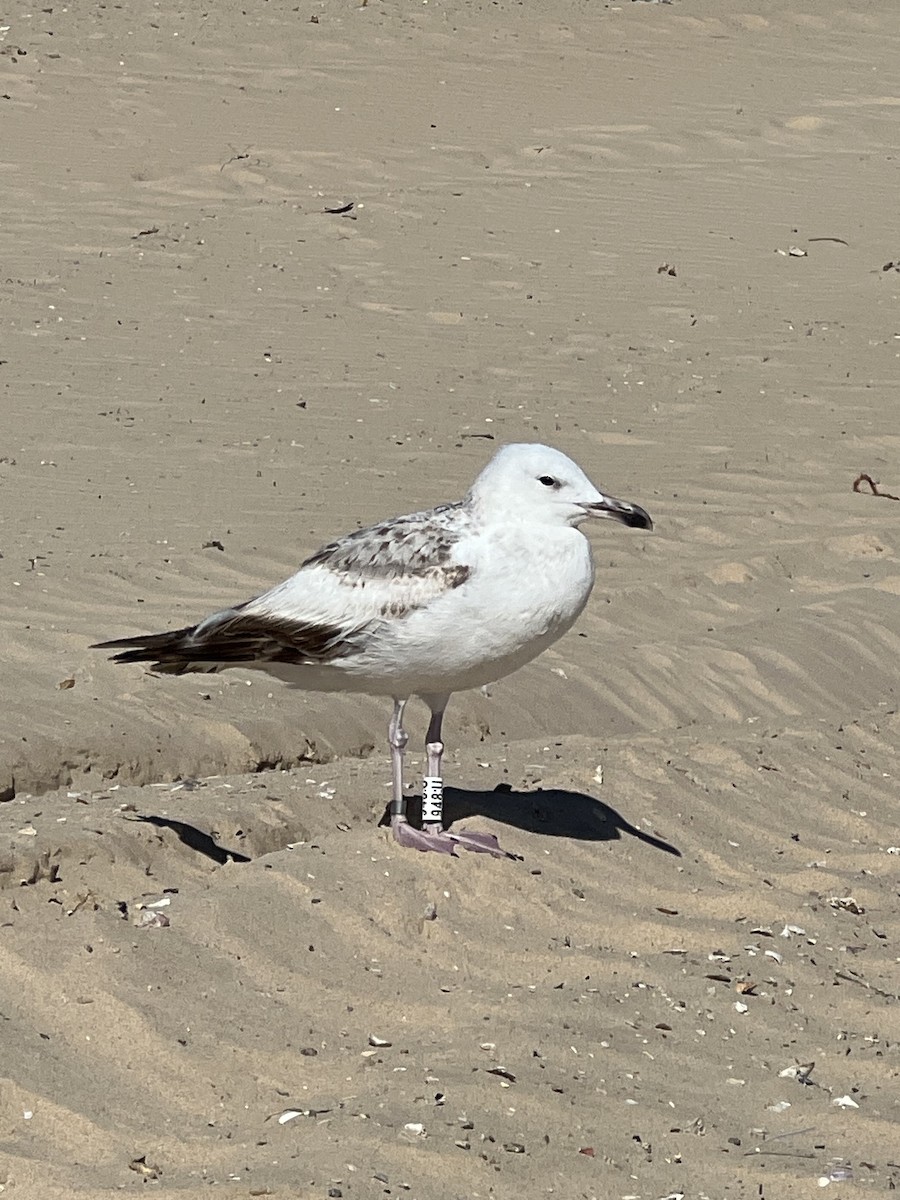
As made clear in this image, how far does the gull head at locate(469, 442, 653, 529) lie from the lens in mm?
6227

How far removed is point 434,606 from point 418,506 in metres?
5.24

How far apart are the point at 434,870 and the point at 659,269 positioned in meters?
11.2

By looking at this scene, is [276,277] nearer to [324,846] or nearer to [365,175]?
[365,175]

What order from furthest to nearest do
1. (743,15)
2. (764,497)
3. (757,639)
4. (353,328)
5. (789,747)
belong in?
(743,15) → (353,328) → (764,497) → (757,639) → (789,747)

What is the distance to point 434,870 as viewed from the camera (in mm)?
6332

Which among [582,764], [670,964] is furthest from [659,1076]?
[582,764]

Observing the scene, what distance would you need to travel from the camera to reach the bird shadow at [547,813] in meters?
6.94

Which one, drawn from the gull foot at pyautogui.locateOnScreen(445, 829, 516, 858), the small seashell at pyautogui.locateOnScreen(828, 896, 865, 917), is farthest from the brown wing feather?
the small seashell at pyautogui.locateOnScreen(828, 896, 865, 917)

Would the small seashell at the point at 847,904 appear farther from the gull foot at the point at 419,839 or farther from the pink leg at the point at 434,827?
the gull foot at the point at 419,839

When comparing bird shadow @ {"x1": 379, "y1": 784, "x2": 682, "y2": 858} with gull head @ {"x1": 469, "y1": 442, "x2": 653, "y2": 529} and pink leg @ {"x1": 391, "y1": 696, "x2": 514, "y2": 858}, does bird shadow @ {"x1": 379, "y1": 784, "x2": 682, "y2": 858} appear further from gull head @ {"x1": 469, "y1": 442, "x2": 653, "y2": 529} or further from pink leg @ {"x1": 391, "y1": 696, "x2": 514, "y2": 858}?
gull head @ {"x1": 469, "y1": 442, "x2": 653, "y2": 529}

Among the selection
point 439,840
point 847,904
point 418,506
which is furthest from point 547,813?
point 418,506

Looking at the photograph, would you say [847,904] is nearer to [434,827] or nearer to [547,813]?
[547,813]

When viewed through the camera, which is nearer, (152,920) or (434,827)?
(152,920)

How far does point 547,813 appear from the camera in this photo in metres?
7.09
